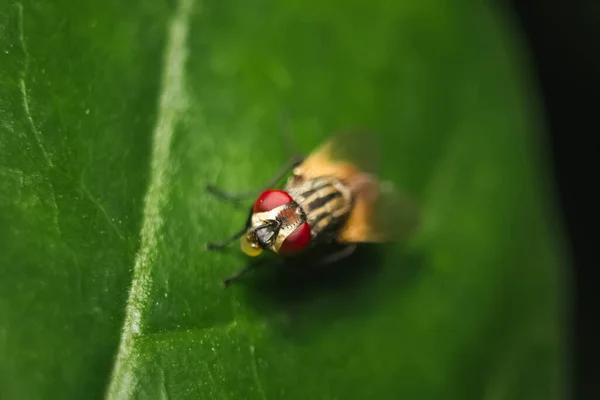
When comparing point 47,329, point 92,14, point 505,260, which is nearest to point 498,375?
point 505,260

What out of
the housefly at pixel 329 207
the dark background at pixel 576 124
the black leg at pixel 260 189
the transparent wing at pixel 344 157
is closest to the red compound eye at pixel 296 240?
the housefly at pixel 329 207

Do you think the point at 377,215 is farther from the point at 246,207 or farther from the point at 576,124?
the point at 576,124

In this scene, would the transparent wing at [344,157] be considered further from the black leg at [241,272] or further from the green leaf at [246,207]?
the black leg at [241,272]

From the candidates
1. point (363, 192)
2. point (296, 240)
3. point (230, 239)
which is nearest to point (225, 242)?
point (230, 239)

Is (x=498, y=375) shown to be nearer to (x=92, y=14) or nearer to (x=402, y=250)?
(x=402, y=250)

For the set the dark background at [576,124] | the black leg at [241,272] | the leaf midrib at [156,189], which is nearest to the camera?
the leaf midrib at [156,189]

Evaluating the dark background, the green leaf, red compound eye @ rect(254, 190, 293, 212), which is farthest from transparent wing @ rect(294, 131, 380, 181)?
the dark background
